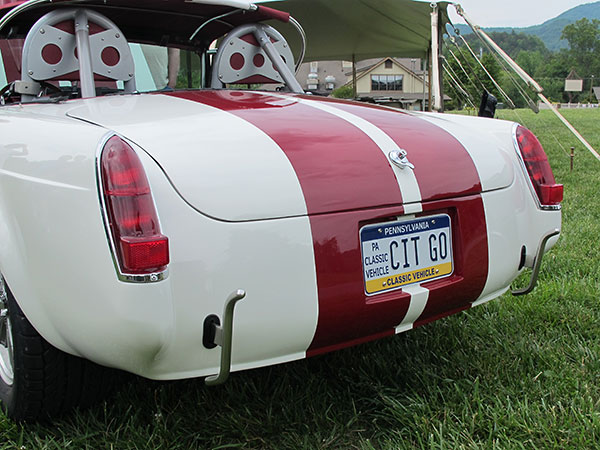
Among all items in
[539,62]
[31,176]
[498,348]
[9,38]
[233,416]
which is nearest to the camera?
[31,176]

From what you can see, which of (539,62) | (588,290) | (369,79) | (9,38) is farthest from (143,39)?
(539,62)

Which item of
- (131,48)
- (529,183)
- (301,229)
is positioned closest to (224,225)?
(301,229)

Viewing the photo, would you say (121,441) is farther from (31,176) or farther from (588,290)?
(588,290)

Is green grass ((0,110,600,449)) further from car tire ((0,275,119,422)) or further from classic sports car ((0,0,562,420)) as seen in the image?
classic sports car ((0,0,562,420))

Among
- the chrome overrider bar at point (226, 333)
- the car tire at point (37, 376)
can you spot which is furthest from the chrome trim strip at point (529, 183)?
the car tire at point (37, 376)

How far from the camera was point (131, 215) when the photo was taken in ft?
4.78

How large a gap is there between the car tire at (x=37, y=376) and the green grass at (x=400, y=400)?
0.07m

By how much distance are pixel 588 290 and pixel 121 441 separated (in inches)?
90.0

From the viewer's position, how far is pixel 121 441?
1868mm

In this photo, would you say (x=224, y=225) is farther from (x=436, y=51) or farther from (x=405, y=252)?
(x=436, y=51)

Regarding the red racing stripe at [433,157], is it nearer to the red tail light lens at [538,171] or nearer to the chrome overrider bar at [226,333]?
the red tail light lens at [538,171]

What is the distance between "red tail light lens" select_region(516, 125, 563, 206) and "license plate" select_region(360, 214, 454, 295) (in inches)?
22.0

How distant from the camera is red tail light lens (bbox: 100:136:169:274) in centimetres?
143

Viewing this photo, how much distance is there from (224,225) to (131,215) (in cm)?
23
